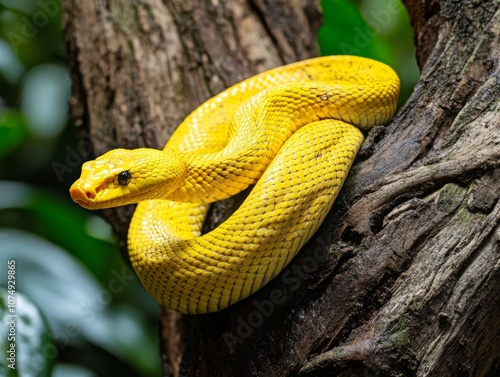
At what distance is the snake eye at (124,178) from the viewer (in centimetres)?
240

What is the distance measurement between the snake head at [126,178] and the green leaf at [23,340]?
112 centimetres

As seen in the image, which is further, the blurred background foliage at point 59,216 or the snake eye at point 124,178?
the blurred background foliage at point 59,216

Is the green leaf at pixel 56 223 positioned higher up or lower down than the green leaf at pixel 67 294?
higher up

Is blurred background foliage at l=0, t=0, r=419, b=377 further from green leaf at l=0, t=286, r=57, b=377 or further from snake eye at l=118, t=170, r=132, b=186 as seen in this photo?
snake eye at l=118, t=170, r=132, b=186

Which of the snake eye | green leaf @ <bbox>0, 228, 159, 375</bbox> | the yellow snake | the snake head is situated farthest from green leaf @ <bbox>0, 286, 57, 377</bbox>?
the snake eye

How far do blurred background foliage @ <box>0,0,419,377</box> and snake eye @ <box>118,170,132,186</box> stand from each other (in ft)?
4.09

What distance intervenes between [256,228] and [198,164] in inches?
20.2

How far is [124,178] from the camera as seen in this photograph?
241 cm

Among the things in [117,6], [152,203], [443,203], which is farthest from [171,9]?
[443,203]

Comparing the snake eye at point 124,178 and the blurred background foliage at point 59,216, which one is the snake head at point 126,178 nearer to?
the snake eye at point 124,178

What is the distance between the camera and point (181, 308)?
2.40 m

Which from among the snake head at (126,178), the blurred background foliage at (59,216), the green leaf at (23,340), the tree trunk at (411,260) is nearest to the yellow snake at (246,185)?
the snake head at (126,178)

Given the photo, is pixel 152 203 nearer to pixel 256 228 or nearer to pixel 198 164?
pixel 198 164

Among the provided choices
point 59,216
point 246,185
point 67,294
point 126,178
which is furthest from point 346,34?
point 67,294
